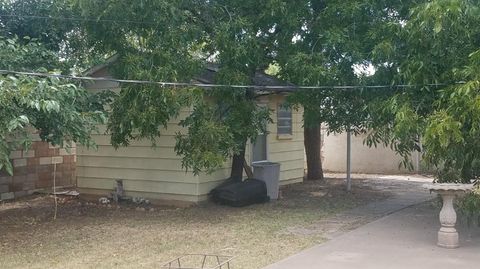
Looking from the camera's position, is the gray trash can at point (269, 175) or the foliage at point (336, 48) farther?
the gray trash can at point (269, 175)

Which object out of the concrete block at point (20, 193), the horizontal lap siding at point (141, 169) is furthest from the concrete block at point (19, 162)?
the horizontal lap siding at point (141, 169)

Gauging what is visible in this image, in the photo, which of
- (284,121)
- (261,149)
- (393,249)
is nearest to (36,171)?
(261,149)

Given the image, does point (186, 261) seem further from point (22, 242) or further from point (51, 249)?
point (22, 242)

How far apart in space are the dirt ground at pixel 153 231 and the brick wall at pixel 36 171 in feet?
1.99

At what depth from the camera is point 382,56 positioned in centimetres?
880

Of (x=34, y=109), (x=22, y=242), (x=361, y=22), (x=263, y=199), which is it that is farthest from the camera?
(x=263, y=199)

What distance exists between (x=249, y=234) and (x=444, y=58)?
3.87 metres

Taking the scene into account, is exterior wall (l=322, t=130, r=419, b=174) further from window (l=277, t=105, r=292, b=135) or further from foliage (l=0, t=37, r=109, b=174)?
foliage (l=0, t=37, r=109, b=174)

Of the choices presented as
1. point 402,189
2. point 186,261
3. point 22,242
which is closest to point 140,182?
point 22,242

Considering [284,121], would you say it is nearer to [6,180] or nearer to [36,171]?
[36,171]

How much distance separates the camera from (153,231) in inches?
358

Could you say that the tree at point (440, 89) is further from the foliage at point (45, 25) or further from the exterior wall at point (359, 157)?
the exterior wall at point (359, 157)

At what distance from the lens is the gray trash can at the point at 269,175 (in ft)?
39.8

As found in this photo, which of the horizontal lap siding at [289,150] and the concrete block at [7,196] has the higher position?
the horizontal lap siding at [289,150]
